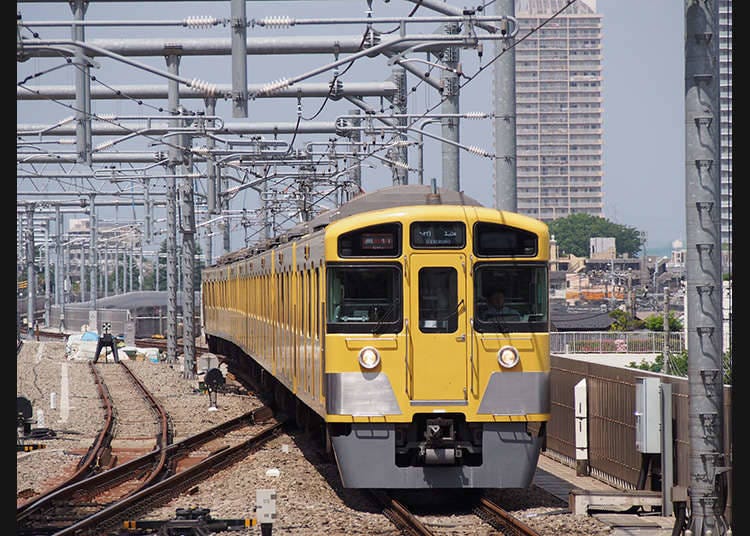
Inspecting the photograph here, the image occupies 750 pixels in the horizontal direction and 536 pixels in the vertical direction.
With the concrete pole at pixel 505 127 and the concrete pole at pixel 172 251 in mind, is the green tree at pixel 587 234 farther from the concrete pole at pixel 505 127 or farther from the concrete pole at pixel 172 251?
the concrete pole at pixel 505 127

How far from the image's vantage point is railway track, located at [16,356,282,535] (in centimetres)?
1202

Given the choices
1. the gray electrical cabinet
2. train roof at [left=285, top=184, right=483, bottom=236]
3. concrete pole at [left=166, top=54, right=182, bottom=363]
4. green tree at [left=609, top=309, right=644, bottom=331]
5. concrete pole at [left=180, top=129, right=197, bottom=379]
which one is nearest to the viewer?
the gray electrical cabinet

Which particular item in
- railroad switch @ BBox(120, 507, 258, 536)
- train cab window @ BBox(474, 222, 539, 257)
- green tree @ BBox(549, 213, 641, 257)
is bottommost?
railroad switch @ BBox(120, 507, 258, 536)

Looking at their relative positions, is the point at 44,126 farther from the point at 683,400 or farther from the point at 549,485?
the point at 683,400

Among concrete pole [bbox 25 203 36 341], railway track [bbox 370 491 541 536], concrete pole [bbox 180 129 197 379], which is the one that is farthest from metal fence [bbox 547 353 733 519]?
concrete pole [bbox 25 203 36 341]

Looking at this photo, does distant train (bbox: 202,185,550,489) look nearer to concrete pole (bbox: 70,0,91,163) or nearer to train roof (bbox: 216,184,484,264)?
train roof (bbox: 216,184,484,264)

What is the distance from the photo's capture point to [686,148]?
9344 mm

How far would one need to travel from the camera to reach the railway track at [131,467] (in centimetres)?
1202

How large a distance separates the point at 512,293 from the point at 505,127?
4.14 meters

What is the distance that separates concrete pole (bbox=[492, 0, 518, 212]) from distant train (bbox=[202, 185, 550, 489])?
3289 millimetres

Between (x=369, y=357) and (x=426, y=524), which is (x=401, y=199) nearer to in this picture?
(x=369, y=357)

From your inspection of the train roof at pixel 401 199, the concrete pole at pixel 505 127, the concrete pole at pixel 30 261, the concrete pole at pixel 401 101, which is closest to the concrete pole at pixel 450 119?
the concrete pole at pixel 505 127

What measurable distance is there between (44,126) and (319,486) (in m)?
19.9

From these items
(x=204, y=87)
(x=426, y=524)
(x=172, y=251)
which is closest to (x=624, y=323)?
(x=172, y=251)
